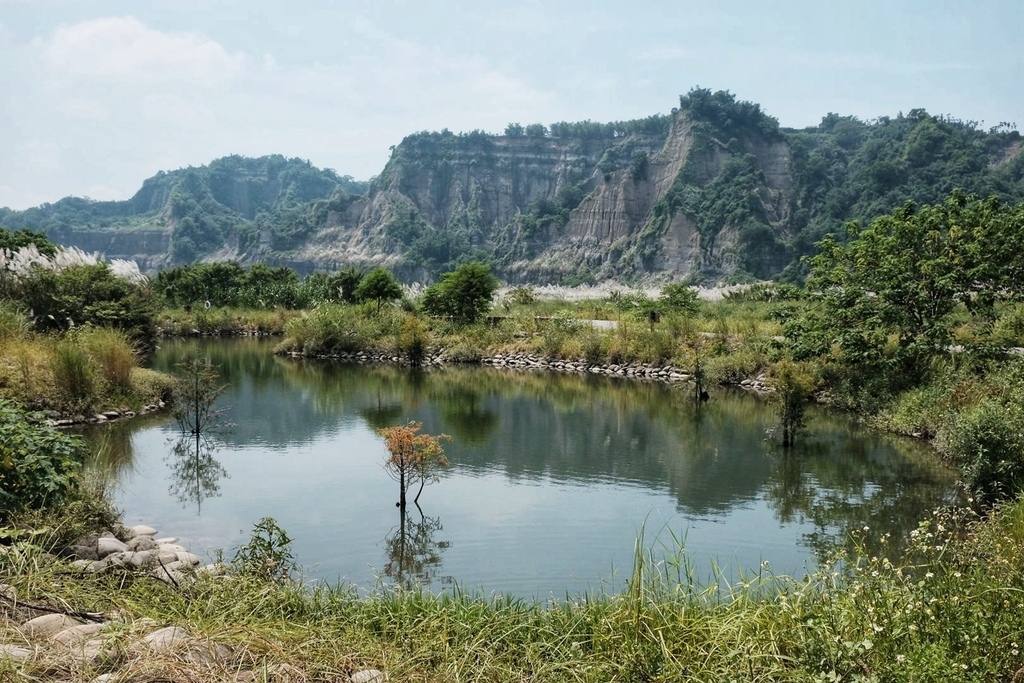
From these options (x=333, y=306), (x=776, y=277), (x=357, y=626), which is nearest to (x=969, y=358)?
(x=357, y=626)

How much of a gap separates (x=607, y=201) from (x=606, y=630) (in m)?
89.6

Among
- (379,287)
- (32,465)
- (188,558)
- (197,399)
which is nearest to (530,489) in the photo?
(188,558)

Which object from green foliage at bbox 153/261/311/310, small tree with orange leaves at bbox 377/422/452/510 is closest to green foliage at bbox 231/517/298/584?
small tree with orange leaves at bbox 377/422/452/510

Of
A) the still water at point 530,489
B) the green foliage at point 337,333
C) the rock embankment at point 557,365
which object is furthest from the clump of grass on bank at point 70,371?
the green foliage at point 337,333

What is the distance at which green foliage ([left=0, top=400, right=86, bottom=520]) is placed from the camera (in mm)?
5816

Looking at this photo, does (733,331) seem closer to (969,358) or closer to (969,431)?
(969,358)

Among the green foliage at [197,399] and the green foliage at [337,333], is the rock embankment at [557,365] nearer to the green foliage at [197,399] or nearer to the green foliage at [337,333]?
the green foliage at [337,333]

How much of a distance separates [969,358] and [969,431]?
557 centimetres

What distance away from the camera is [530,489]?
1012 cm

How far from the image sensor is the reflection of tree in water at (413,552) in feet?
22.8

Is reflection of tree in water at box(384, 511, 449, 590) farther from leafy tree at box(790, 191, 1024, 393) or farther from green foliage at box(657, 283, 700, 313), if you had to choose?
green foliage at box(657, 283, 700, 313)

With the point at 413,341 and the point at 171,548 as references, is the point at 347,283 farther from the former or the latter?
the point at 171,548

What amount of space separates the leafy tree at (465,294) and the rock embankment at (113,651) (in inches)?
979

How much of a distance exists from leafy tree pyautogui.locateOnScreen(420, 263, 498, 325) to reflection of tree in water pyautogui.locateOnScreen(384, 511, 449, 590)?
20.6 m
